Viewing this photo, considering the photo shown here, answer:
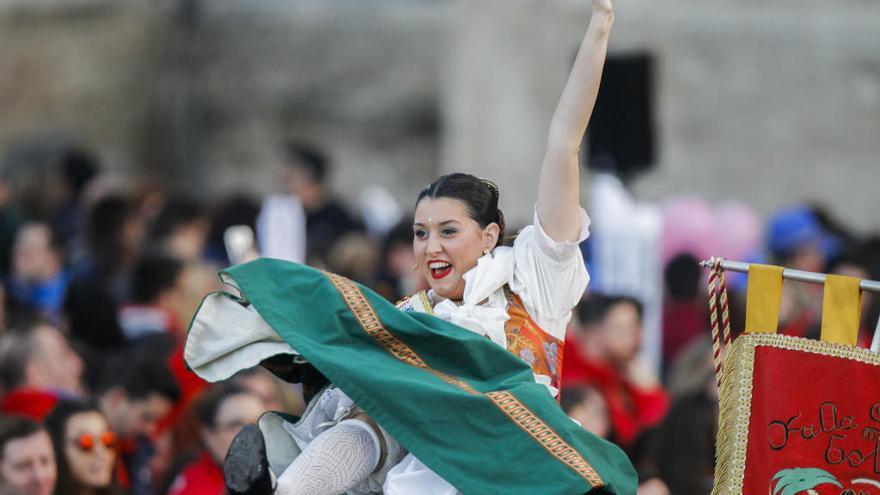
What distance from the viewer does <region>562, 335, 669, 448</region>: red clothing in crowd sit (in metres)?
10.2

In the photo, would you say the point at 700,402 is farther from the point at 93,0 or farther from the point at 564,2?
the point at 93,0

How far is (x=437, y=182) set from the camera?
21.7 ft

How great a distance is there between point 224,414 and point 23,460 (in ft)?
3.32

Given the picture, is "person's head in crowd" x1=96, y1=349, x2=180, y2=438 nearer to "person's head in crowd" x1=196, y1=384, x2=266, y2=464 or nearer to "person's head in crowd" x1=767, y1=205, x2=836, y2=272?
"person's head in crowd" x1=196, y1=384, x2=266, y2=464

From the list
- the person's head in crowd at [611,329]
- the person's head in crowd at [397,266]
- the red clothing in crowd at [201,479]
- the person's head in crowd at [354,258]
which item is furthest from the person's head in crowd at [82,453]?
the person's head in crowd at [354,258]

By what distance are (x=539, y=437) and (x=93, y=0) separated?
47.8 ft

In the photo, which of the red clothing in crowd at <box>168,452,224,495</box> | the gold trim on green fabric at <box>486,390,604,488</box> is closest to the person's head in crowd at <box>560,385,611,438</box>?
the red clothing in crowd at <box>168,452,224,495</box>

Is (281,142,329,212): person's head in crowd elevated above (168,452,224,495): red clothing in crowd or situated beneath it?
elevated above

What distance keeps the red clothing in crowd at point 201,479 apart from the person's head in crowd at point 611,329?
9.90 ft

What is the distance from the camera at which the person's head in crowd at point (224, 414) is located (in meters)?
8.38

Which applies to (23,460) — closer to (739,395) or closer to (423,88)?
(739,395)

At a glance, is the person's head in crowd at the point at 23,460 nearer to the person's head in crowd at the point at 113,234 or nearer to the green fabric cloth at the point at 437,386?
the green fabric cloth at the point at 437,386

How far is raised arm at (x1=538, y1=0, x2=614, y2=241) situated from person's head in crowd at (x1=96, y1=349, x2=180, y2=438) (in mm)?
3497

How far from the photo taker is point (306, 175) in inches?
575
